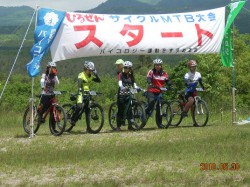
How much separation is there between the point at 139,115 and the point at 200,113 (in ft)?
6.23

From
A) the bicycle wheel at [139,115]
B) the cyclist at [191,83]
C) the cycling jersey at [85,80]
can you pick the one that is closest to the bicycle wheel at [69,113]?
the cycling jersey at [85,80]

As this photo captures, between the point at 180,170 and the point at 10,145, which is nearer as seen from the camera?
the point at 180,170

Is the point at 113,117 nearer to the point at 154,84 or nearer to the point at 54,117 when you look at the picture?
the point at 154,84

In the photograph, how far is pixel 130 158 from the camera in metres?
11.1

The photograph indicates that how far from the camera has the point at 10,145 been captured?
13875 millimetres

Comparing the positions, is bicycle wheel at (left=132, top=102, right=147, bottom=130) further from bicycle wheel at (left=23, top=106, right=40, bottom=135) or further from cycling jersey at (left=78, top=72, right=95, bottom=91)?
bicycle wheel at (left=23, top=106, right=40, bottom=135)

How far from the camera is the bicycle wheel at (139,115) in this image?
51.3 ft

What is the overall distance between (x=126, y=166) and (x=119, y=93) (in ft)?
18.6

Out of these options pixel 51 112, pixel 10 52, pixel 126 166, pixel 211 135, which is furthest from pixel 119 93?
pixel 10 52

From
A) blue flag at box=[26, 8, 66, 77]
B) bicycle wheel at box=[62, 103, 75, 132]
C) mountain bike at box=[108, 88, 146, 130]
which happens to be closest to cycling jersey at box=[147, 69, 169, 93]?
mountain bike at box=[108, 88, 146, 130]

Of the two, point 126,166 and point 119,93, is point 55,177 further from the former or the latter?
point 119,93
